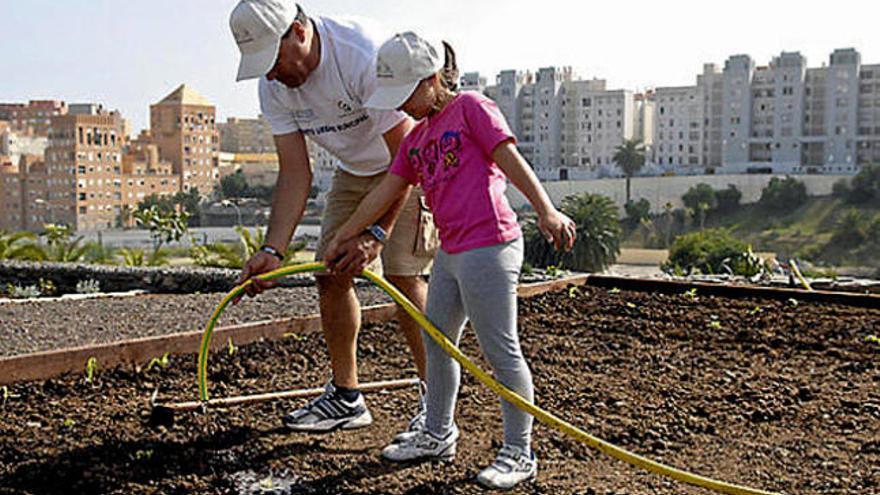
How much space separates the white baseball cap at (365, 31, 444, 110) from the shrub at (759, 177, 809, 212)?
273ft

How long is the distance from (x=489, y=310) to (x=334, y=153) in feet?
3.11

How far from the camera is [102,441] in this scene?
3141 mm

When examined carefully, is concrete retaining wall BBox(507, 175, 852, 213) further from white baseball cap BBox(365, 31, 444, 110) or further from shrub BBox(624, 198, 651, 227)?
white baseball cap BBox(365, 31, 444, 110)

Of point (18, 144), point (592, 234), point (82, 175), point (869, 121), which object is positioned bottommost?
point (592, 234)

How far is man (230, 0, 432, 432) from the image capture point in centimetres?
297

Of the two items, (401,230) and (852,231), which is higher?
(401,230)

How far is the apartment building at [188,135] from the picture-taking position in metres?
116

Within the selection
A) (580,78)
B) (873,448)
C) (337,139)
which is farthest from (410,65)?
(580,78)

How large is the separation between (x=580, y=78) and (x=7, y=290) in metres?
127

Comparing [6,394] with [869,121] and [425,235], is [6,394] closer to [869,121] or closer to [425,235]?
[425,235]

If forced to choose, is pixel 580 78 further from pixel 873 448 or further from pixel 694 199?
pixel 873 448

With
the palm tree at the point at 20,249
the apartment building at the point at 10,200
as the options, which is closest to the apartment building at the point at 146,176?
the apartment building at the point at 10,200

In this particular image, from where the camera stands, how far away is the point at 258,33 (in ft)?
9.55

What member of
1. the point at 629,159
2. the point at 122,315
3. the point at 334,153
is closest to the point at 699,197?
the point at 629,159
